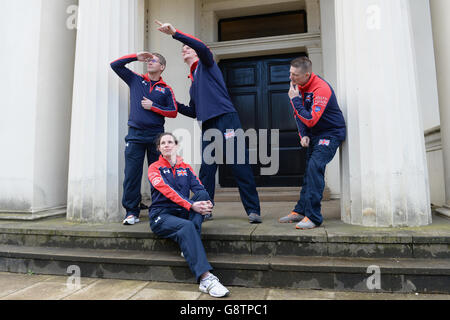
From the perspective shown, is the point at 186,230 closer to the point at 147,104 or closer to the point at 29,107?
the point at 147,104

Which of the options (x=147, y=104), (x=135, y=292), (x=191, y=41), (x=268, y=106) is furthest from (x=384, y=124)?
(x=268, y=106)

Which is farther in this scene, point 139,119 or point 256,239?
point 139,119

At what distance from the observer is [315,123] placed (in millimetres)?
2969

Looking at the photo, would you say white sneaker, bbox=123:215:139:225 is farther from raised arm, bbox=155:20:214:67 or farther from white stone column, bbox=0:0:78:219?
raised arm, bbox=155:20:214:67

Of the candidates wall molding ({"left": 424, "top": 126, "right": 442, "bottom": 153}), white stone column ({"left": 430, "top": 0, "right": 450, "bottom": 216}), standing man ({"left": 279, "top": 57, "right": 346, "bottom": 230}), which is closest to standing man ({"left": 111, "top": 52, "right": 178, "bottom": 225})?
standing man ({"left": 279, "top": 57, "right": 346, "bottom": 230})

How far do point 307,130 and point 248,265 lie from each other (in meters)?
1.54

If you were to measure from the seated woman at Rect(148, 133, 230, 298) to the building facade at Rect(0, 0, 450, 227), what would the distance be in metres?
1.14

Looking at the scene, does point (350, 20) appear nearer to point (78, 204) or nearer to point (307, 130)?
point (307, 130)

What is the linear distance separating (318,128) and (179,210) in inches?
62.2

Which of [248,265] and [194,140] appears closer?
[248,265]

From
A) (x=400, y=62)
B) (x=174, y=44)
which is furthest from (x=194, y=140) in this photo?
(x=400, y=62)

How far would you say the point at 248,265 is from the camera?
8.31ft

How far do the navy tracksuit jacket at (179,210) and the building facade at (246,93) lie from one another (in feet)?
3.74

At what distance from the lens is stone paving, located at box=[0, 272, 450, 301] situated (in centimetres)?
229
